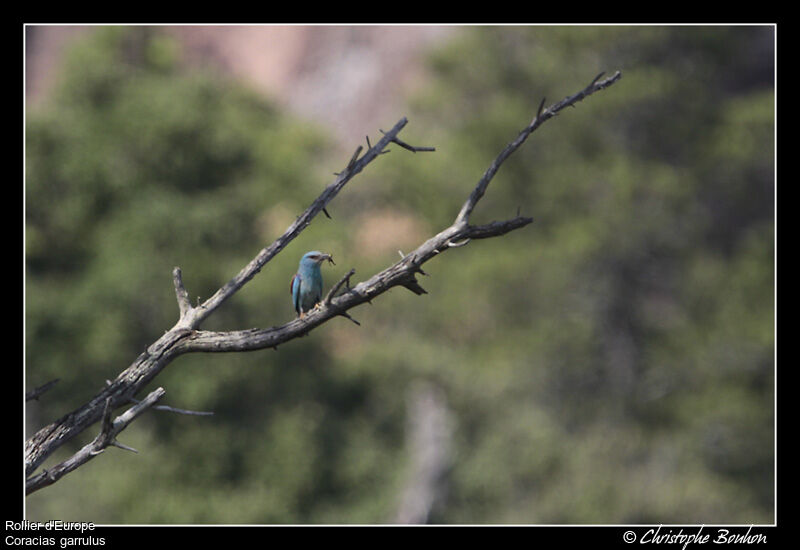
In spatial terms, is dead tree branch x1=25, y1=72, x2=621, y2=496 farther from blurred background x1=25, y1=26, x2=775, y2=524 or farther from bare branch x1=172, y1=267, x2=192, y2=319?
blurred background x1=25, y1=26, x2=775, y2=524

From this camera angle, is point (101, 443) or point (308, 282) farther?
point (308, 282)

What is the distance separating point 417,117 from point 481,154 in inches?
173

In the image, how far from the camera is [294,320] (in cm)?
495

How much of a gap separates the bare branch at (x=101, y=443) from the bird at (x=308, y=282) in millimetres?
2194

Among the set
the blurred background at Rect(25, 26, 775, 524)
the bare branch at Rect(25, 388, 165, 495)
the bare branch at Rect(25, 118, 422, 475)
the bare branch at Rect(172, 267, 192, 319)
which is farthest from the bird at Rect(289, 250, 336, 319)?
the blurred background at Rect(25, 26, 775, 524)

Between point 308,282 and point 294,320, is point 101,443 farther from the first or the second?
point 308,282

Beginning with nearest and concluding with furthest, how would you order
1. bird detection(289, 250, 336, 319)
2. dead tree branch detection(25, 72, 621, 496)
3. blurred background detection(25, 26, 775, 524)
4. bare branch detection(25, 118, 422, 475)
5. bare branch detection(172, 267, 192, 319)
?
dead tree branch detection(25, 72, 621, 496) < bare branch detection(25, 118, 422, 475) < bare branch detection(172, 267, 192, 319) < bird detection(289, 250, 336, 319) < blurred background detection(25, 26, 775, 524)

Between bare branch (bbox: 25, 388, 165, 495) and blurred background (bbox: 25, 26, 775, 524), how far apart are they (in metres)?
14.9

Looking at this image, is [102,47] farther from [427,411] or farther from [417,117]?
[427,411]

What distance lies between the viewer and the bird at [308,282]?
7.10m

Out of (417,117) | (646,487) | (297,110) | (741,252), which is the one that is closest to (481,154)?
(417,117)

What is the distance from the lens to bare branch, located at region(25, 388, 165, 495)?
188 inches

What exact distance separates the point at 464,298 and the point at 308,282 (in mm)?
16642

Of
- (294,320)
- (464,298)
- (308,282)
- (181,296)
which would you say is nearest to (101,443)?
(181,296)
